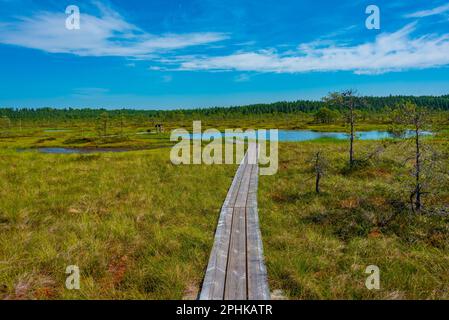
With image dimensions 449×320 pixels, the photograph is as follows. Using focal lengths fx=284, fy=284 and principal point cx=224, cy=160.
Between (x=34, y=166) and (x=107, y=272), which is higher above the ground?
(x=34, y=166)

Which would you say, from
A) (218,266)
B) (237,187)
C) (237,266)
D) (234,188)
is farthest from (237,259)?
(237,187)

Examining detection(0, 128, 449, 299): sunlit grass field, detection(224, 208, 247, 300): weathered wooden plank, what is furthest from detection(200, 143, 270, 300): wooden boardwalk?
detection(0, 128, 449, 299): sunlit grass field

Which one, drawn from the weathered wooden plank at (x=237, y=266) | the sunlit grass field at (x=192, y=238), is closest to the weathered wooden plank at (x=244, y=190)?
the sunlit grass field at (x=192, y=238)

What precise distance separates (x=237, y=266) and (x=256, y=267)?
0.37 meters

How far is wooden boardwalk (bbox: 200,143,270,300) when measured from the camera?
15.7 feet

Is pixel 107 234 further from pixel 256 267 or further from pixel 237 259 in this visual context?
pixel 256 267

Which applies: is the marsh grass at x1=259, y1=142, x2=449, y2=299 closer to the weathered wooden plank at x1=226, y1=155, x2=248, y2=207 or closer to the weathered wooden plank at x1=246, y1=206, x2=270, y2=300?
the weathered wooden plank at x1=246, y1=206, x2=270, y2=300

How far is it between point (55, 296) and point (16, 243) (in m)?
2.66

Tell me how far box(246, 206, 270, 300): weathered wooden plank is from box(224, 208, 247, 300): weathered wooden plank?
106 mm

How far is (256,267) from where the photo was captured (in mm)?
5523

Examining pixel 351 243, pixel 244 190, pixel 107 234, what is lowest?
pixel 351 243
